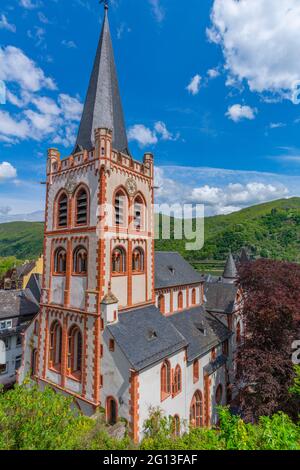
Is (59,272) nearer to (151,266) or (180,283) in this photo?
(151,266)

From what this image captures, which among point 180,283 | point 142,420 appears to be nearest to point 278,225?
point 180,283

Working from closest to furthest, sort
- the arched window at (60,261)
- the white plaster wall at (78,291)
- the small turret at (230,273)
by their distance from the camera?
the white plaster wall at (78,291)
the arched window at (60,261)
the small turret at (230,273)

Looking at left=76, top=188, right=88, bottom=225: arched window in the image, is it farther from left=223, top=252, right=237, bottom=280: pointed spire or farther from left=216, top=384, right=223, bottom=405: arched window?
left=223, top=252, right=237, bottom=280: pointed spire

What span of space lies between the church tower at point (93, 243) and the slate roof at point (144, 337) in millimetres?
685

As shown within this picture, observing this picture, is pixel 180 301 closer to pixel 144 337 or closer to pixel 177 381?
pixel 177 381

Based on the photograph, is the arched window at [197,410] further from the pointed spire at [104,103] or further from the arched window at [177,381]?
the pointed spire at [104,103]

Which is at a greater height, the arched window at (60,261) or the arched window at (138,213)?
the arched window at (138,213)

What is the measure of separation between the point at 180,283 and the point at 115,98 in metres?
18.4

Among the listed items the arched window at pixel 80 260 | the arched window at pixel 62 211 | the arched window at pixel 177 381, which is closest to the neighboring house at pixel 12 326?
the arched window at pixel 80 260

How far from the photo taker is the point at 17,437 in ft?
23.7

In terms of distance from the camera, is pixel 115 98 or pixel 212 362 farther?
pixel 212 362

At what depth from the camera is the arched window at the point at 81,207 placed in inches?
699

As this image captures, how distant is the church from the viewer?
15.2 meters

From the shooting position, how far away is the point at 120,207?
1838 centimetres
